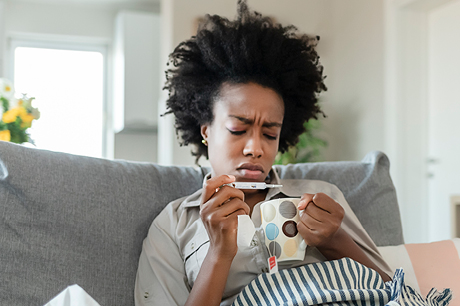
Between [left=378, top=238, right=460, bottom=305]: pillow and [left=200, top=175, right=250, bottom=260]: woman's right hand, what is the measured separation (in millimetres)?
538

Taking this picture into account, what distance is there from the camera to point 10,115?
1858 millimetres

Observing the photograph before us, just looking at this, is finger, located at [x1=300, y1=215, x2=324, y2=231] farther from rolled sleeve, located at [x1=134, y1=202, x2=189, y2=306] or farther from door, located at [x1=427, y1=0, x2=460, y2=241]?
door, located at [x1=427, y1=0, x2=460, y2=241]

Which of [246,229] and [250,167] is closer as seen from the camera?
[246,229]

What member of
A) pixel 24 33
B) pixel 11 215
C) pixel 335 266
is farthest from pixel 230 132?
pixel 24 33

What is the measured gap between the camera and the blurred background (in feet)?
10.6

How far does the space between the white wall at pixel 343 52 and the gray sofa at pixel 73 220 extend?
2.33 metres

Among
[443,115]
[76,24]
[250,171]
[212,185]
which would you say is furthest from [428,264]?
[76,24]

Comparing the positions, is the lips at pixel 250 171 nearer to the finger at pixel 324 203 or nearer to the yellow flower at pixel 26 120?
the finger at pixel 324 203

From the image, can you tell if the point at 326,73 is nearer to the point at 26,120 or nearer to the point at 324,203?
the point at 26,120

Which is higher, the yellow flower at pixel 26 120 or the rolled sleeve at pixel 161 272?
the yellow flower at pixel 26 120

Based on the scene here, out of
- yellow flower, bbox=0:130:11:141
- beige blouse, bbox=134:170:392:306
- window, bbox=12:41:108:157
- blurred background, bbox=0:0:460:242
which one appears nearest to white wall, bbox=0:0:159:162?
blurred background, bbox=0:0:460:242

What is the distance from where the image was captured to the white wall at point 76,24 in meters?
4.61

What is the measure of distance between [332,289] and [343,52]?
3.36 m

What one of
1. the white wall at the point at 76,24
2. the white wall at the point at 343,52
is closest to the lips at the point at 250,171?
the white wall at the point at 343,52
